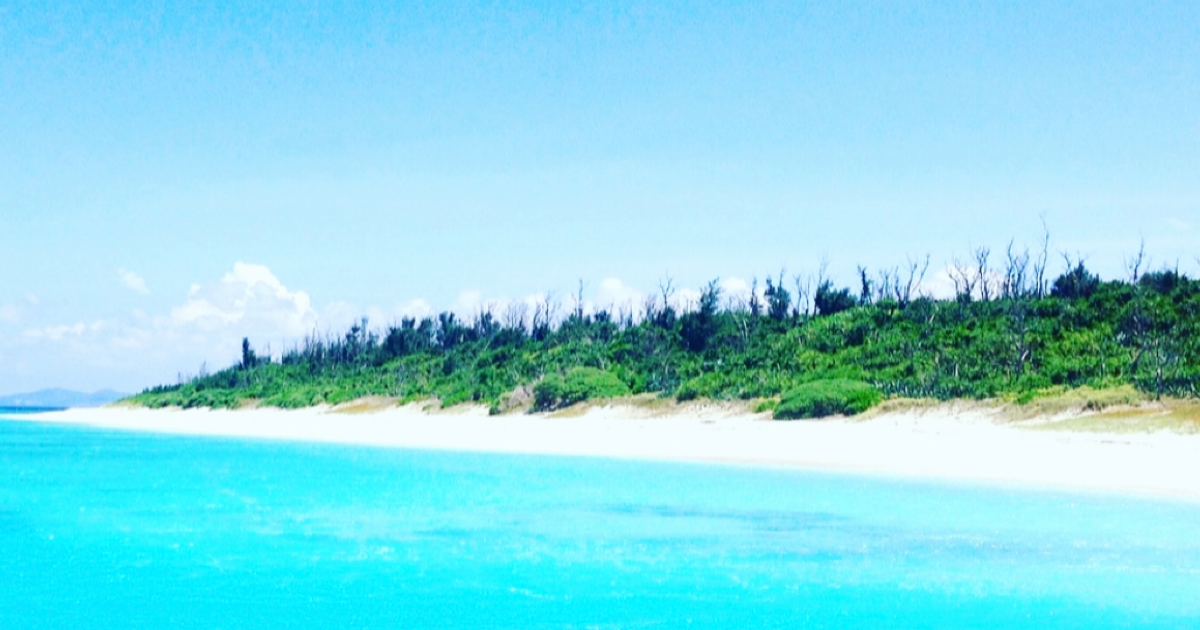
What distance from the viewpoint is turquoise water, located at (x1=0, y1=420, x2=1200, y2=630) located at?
12039 mm

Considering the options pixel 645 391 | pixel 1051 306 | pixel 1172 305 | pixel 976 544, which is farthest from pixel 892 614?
pixel 1051 306

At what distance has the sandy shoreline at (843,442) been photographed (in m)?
24.9

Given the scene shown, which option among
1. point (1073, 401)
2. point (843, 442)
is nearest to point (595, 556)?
point (843, 442)

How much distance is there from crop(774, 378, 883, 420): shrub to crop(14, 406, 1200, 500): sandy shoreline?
92cm

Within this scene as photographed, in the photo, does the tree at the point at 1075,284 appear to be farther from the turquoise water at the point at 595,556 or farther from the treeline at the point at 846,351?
the turquoise water at the point at 595,556

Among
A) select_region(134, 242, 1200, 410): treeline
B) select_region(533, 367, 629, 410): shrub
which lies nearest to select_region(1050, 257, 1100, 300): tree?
select_region(134, 242, 1200, 410): treeline

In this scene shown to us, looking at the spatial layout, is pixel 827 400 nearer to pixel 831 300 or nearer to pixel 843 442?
pixel 843 442

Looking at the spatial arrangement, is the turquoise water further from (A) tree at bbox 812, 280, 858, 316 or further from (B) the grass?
(A) tree at bbox 812, 280, 858, 316

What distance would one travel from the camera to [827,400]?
41344 mm

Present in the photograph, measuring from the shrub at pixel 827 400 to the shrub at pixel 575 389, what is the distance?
1255 centimetres

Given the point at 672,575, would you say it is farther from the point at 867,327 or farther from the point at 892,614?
the point at 867,327

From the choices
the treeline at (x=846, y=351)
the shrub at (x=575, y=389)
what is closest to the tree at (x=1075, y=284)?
the treeline at (x=846, y=351)

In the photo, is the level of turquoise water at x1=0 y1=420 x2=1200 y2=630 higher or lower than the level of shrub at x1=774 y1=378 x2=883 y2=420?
lower

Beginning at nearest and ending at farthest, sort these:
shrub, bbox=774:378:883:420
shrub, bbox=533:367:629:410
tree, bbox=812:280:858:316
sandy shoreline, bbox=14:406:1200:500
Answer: sandy shoreline, bbox=14:406:1200:500 < shrub, bbox=774:378:883:420 < shrub, bbox=533:367:629:410 < tree, bbox=812:280:858:316
